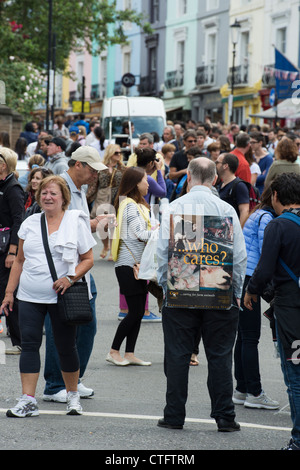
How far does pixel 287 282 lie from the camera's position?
18.1ft

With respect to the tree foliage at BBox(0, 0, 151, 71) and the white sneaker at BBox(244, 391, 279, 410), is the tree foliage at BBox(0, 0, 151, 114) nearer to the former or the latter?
the tree foliage at BBox(0, 0, 151, 71)

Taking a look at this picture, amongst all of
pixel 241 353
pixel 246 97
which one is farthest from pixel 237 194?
pixel 246 97

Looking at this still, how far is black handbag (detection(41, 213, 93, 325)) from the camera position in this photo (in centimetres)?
602

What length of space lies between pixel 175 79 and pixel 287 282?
43.0 meters

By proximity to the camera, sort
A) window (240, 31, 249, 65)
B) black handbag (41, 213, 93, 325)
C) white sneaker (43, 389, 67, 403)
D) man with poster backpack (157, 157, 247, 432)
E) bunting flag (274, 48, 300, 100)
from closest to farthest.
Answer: man with poster backpack (157, 157, 247, 432) < black handbag (41, 213, 93, 325) < white sneaker (43, 389, 67, 403) < bunting flag (274, 48, 300, 100) < window (240, 31, 249, 65)

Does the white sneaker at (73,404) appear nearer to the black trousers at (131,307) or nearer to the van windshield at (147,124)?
the black trousers at (131,307)

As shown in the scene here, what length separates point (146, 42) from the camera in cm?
5053

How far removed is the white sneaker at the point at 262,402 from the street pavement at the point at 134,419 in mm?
60

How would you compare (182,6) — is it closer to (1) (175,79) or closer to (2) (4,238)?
(1) (175,79)

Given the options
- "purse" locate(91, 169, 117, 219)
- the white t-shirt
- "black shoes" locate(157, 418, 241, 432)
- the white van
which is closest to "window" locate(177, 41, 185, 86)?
the white van

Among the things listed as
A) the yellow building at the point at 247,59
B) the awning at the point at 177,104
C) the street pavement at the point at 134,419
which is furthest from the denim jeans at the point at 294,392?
the awning at the point at 177,104

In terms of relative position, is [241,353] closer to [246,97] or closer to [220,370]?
[220,370]

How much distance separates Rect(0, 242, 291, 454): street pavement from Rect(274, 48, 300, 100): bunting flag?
420 inches
